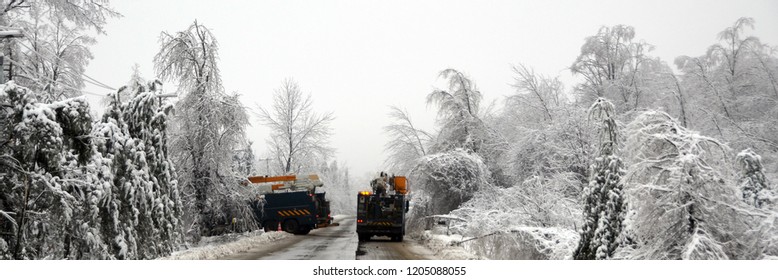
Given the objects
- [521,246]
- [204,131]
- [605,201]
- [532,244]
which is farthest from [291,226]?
[605,201]

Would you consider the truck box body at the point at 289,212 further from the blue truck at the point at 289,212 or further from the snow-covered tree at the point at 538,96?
the snow-covered tree at the point at 538,96

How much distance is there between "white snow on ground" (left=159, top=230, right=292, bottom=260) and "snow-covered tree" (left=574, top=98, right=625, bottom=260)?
8429 mm

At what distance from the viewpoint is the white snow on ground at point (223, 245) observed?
11.2 m

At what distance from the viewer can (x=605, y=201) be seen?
31.5 ft

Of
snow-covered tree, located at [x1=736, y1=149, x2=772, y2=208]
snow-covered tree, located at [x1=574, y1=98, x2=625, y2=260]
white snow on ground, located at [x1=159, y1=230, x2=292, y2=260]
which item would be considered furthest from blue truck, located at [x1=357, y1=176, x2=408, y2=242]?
snow-covered tree, located at [x1=736, y1=149, x2=772, y2=208]

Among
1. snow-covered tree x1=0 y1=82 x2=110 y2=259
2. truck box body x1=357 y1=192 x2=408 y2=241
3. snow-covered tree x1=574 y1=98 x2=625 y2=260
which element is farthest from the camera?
truck box body x1=357 y1=192 x2=408 y2=241

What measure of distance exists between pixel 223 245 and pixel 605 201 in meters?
10.5

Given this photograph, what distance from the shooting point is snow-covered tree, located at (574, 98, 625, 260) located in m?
9.42

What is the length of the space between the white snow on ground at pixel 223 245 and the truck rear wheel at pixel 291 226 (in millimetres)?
628

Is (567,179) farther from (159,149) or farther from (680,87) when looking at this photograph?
(159,149)

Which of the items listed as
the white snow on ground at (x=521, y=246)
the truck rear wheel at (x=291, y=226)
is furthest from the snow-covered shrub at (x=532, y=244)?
the truck rear wheel at (x=291, y=226)

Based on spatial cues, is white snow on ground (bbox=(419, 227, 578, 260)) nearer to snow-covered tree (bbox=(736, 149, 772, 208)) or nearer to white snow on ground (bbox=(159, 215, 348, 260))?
snow-covered tree (bbox=(736, 149, 772, 208))

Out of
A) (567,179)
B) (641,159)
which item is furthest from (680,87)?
(641,159)

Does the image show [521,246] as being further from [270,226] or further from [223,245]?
[270,226]
